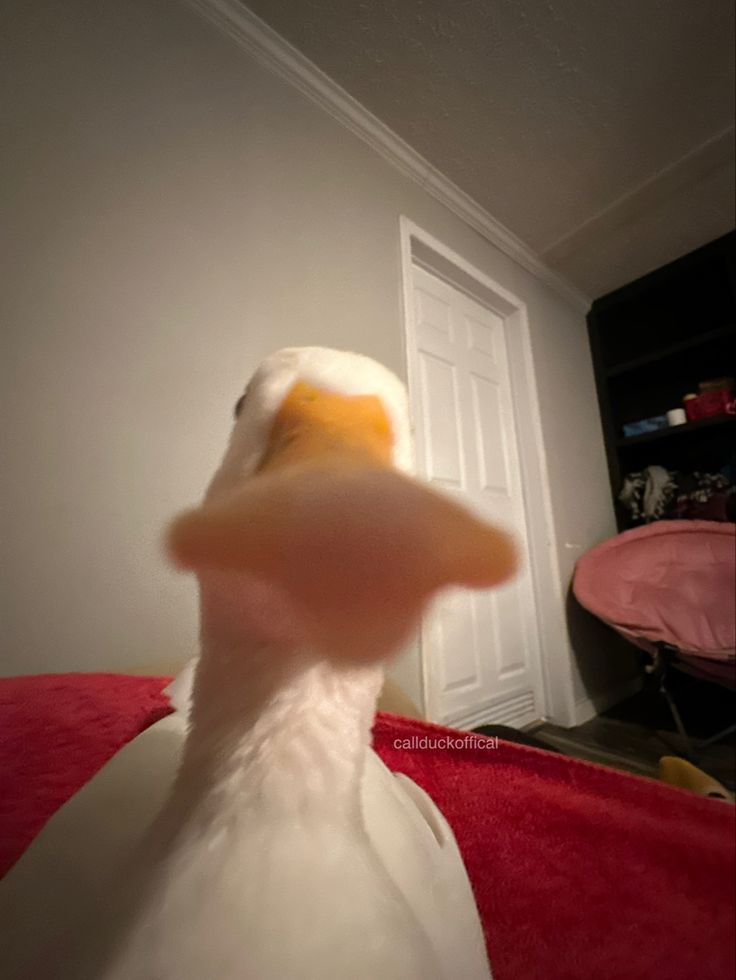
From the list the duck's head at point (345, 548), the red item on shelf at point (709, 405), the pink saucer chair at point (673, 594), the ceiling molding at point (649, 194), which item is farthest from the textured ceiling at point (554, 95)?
the duck's head at point (345, 548)

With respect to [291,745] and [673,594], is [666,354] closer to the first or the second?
[673,594]

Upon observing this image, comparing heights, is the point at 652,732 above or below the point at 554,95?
below

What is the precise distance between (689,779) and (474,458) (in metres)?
1.14

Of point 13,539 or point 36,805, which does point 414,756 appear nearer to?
point 36,805

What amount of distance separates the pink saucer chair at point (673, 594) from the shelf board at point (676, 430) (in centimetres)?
52

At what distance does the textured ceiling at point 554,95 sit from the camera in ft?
3.57

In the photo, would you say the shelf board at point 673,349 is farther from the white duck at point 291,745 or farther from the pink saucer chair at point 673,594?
the white duck at point 291,745

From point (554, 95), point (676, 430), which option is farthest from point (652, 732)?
point (554, 95)

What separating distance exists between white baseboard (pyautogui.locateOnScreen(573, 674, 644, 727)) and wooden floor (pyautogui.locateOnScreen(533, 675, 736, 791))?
0.02m

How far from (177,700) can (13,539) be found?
398 millimetres

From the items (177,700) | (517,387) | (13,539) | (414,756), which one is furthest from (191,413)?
(517,387)

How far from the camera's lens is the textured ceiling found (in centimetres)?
109

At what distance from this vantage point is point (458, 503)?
4.7 inches

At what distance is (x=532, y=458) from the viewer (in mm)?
1759
